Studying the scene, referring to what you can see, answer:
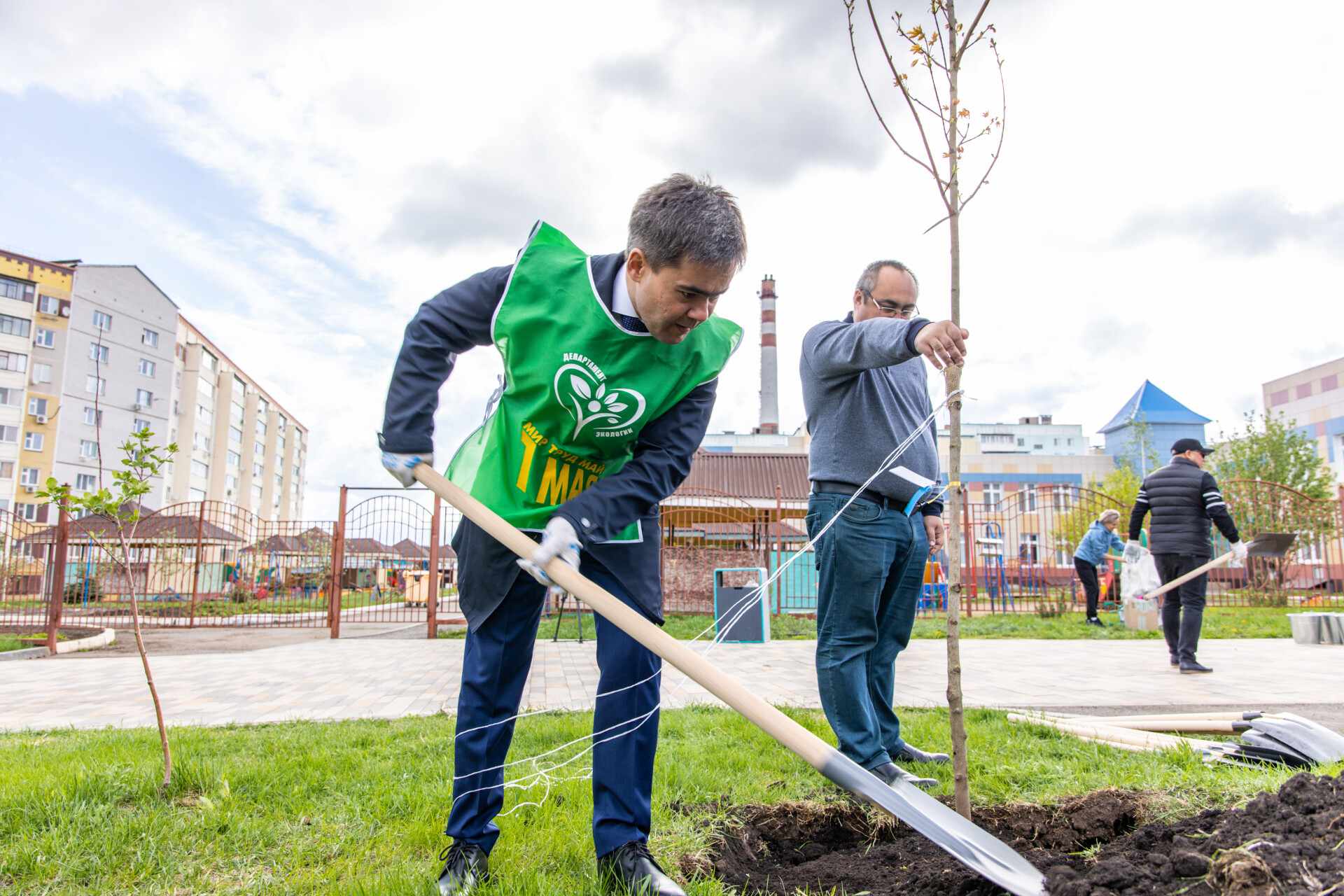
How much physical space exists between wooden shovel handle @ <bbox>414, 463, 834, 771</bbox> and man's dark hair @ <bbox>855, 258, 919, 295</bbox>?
1.75 meters

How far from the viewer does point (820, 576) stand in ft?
9.37

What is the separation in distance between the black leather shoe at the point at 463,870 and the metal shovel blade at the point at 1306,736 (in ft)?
8.37

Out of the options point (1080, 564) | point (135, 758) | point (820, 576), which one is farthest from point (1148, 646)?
point (135, 758)

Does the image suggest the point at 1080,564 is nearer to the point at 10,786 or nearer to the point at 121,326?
the point at 10,786

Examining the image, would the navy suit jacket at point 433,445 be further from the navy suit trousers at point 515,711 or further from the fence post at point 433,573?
the fence post at point 433,573

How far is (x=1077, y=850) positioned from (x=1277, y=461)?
2563cm

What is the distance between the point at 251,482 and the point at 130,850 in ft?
229

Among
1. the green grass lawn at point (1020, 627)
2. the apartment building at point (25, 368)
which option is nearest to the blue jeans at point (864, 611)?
the green grass lawn at point (1020, 627)

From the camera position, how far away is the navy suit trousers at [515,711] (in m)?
1.84

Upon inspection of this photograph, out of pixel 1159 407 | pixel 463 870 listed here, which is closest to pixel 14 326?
pixel 463 870

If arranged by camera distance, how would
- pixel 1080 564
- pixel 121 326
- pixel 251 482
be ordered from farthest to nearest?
pixel 251 482 → pixel 121 326 → pixel 1080 564

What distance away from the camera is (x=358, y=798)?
2.48 metres

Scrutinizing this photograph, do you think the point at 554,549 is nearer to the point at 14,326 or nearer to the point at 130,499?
the point at 130,499

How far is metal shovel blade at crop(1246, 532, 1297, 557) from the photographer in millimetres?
7539
